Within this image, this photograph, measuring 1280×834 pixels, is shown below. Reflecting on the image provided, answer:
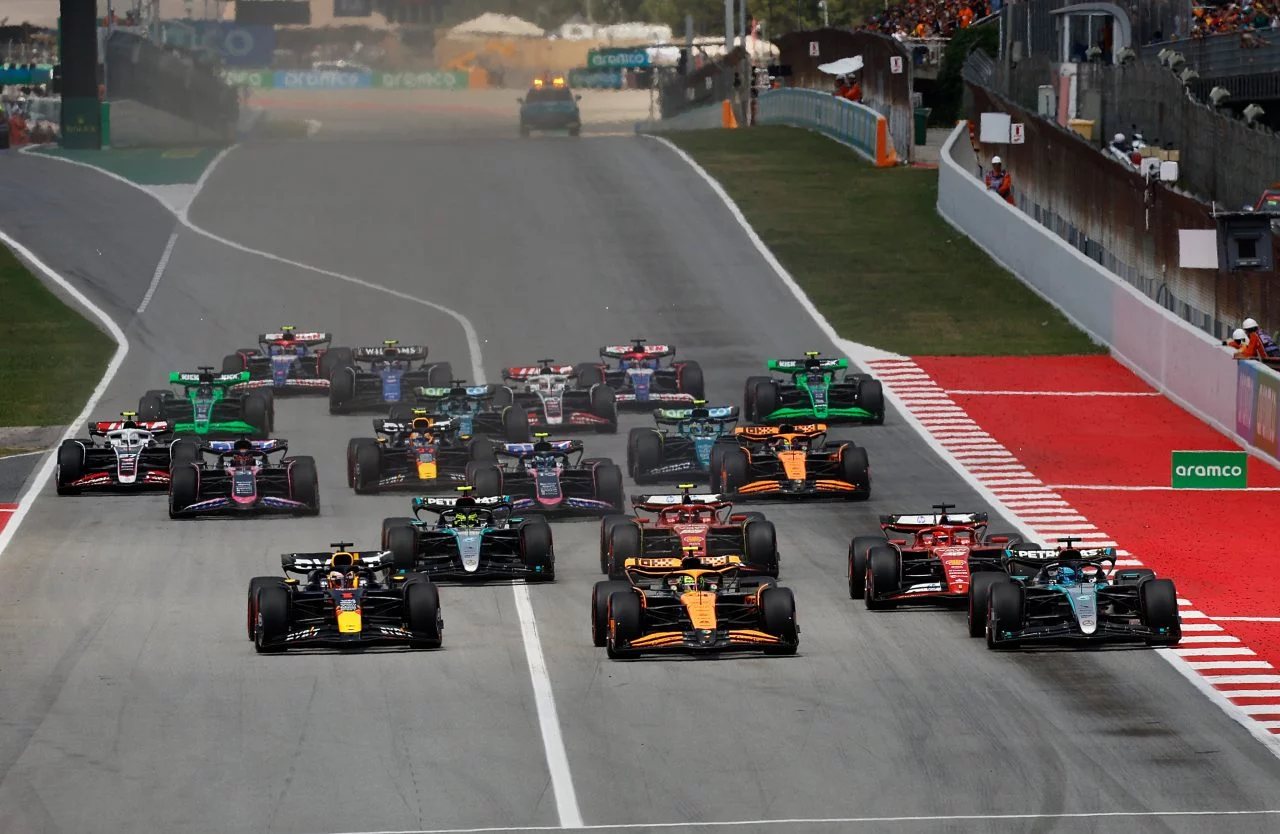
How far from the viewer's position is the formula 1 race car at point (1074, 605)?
858 inches

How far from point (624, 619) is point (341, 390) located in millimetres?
17168

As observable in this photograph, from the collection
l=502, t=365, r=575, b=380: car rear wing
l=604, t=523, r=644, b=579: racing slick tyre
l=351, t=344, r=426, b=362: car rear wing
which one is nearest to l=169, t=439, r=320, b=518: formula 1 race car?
l=604, t=523, r=644, b=579: racing slick tyre

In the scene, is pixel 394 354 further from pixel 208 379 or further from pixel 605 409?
pixel 605 409

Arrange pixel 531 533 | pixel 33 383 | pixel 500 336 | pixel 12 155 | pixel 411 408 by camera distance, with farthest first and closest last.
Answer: pixel 12 155
pixel 500 336
pixel 33 383
pixel 411 408
pixel 531 533

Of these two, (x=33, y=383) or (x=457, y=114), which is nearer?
(x=33, y=383)

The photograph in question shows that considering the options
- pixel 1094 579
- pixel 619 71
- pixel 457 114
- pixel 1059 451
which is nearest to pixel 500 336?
pixel 1059 451

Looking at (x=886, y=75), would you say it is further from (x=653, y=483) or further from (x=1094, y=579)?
(x=1094, y=579)

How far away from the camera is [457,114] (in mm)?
110875

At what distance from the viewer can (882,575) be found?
77.9 ft

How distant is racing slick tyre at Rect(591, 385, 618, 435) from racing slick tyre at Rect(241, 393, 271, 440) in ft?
16.5

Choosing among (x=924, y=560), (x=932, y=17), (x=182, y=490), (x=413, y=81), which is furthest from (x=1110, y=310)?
(x=413, y=81)

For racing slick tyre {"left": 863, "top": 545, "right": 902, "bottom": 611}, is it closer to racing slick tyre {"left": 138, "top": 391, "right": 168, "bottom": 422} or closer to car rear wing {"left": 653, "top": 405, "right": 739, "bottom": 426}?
car rear wing {"left": 653, "top": 405, "right": 739, "bottom": 426}

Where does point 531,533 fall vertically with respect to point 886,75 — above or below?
below

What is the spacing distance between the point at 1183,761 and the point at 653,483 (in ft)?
47.7
